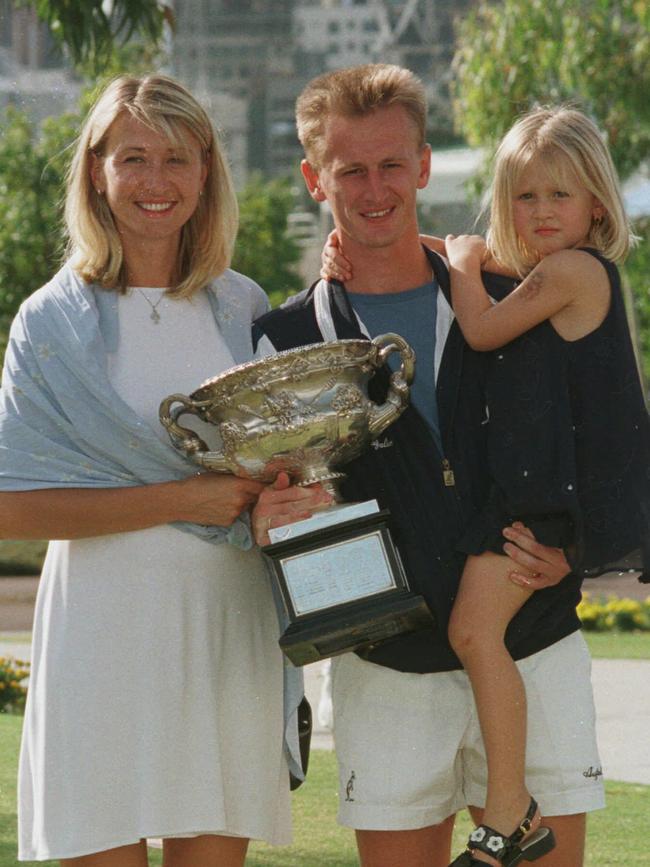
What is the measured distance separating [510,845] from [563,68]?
9.30 m

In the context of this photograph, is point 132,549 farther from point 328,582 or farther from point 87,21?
point 87,21

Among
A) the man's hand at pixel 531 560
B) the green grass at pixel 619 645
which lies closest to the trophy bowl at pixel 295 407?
the man's hand at pixel 531 560

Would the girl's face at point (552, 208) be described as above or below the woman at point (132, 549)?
above

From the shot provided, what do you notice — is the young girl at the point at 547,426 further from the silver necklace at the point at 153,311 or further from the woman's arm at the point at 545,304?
the silver necklace at the point at 153,311

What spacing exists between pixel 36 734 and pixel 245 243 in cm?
1763

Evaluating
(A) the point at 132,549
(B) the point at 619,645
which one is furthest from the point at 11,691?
(A) the point at 132,549

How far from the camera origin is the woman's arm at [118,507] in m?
3.21

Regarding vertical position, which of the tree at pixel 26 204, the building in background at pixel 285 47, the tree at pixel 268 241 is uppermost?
the building in background at pixel 285 47

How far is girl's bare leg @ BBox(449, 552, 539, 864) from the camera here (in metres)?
3.17

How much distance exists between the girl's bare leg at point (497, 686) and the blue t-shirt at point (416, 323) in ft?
1.12

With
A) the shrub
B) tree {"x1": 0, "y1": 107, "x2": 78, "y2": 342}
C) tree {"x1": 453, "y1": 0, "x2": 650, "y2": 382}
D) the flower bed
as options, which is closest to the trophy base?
the shrub

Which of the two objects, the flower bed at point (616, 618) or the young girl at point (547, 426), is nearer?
the young girl at point (547, 426)

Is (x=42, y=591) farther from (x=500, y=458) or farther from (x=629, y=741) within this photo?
(x=629, y=741)

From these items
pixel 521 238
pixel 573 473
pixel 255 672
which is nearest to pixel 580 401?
pixel 573 473
